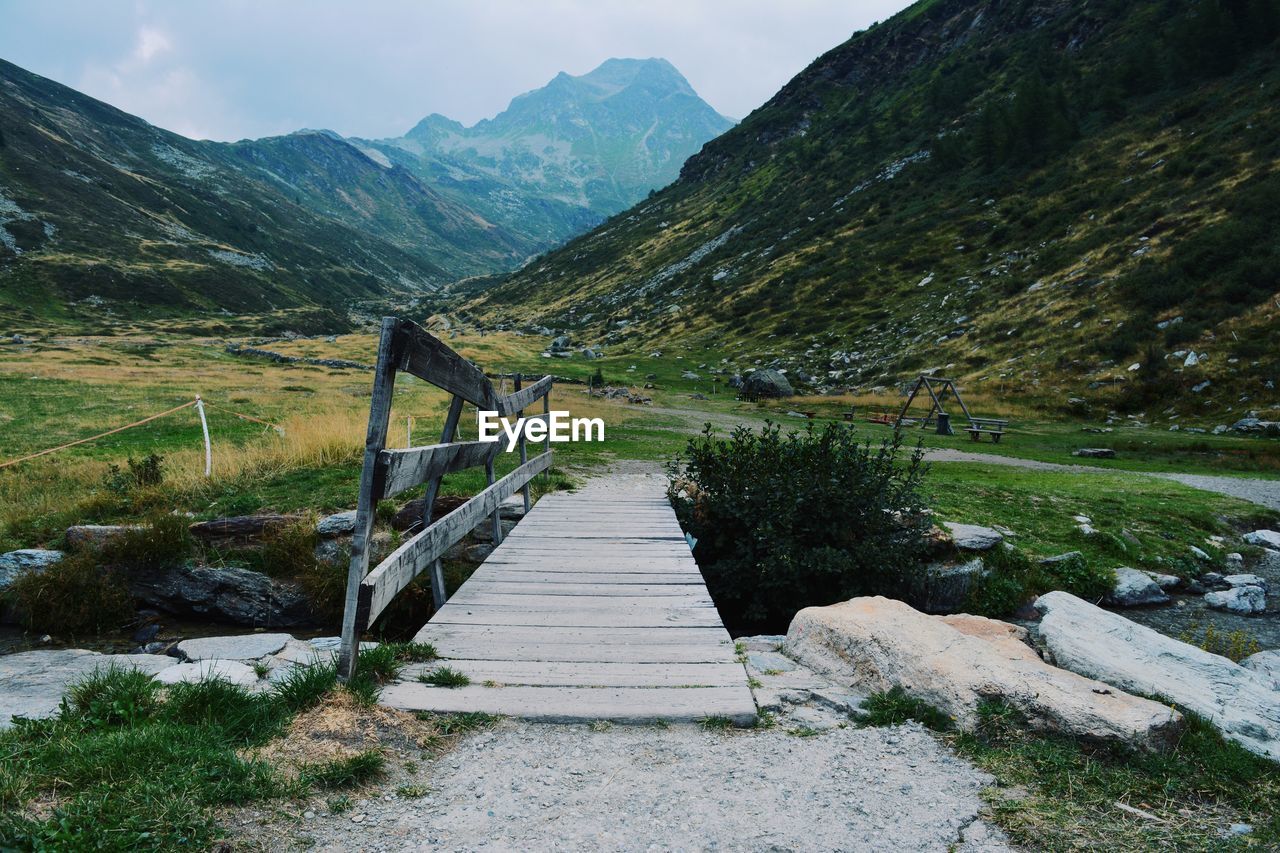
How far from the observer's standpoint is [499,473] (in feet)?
39.7

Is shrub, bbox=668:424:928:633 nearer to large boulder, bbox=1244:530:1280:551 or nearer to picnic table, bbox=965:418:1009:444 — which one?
large boulder, bbox=1244:530:1280:551

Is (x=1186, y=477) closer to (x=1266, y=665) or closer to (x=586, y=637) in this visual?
(x=1266, y=665)

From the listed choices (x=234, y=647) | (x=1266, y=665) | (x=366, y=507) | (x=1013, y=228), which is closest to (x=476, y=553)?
(x=234, y=647)

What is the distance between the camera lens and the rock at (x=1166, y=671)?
3945 mm

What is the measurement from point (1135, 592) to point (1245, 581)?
201 centimetres

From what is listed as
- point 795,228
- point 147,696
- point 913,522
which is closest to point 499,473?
point 913,522

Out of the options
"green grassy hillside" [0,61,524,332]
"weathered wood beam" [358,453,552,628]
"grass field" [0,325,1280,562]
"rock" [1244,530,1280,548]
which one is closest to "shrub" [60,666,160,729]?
"weathered wood beam" [358,453,552,628]

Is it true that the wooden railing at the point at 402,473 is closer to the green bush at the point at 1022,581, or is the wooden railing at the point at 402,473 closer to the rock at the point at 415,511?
the rock at the point at 415,511

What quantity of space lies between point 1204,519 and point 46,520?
715 inches

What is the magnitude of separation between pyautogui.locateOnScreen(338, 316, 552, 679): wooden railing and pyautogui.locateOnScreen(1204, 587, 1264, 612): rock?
9.80 meters

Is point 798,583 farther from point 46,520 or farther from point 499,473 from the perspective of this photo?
point 46,520

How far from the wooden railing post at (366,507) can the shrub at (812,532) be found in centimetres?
454

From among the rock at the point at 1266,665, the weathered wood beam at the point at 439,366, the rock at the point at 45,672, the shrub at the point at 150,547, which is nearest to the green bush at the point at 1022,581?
the rock at the point at 1266,665
